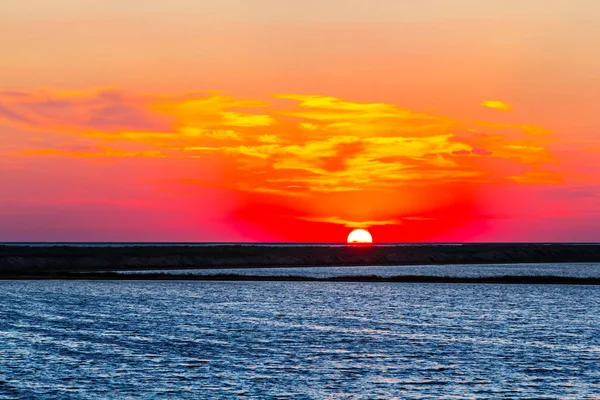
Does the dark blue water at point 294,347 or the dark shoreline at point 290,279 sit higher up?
the dark shoreline at point 290,279

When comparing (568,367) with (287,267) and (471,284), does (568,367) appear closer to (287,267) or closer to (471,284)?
(471,284)

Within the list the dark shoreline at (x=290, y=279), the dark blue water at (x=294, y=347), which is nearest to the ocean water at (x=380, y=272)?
the dark shoreline at (x=290, y=279)

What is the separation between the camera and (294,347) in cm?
4553

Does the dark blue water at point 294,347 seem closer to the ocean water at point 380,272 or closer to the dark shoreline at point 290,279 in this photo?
the dark shoreline at point 290,279

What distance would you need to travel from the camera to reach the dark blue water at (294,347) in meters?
33.6

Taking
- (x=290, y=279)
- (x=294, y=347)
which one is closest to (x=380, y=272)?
(x=290, y=279)

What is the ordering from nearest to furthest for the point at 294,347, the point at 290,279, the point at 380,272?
the point at 294,347 < the point at 290,279 < the point at 380,272

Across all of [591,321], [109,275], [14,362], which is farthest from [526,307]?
[109,275]

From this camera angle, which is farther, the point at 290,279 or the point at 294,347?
the point at 290,279

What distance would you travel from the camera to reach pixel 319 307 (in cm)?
7331

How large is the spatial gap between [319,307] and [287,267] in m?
91.0

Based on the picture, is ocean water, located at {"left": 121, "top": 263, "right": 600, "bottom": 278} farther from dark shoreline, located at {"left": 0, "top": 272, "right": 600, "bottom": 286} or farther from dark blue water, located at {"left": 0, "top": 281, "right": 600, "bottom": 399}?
dark blue water, located at {"left": 0, "top": 281, "right": 600, "bottom": 399}

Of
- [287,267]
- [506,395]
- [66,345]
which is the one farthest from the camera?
[287,267]

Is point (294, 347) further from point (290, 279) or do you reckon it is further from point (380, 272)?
point (380, 272)
